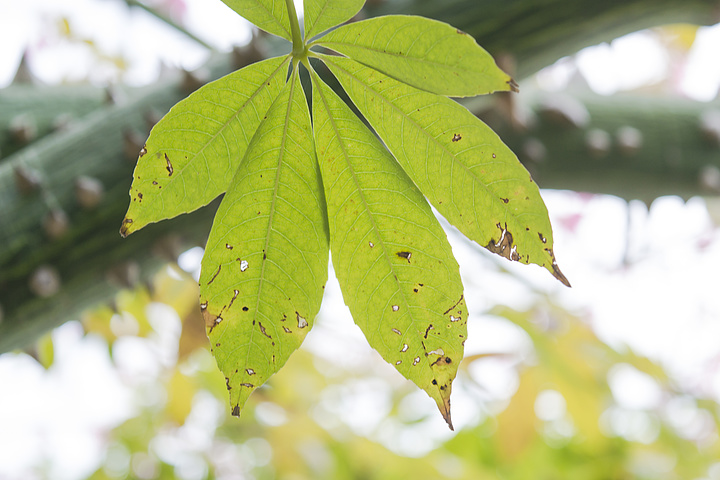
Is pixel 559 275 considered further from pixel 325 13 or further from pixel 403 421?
pixel 403 421

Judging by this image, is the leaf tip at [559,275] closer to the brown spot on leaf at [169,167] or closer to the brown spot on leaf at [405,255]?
the brown spot on leaf at [405,255]

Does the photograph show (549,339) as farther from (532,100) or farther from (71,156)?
(71,156)

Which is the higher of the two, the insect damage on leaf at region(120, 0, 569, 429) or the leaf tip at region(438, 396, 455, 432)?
the insect damage on leaf at region(120, 0, 569, 429)

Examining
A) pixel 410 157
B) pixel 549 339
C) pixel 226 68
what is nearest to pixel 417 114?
pixel 410 157

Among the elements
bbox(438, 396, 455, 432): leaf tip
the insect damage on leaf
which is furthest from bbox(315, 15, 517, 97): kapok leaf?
bbox(438, 396, 455, 432): leaf tip

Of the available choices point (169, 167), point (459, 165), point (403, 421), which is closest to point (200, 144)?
point (169, 167)

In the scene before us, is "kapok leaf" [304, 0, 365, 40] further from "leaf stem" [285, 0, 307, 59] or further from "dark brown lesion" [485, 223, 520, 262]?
"dark brown lesion" [485, 223, 520, 262]

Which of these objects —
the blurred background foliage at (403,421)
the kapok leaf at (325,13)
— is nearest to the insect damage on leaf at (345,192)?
the kapok leaf at (325,13)
